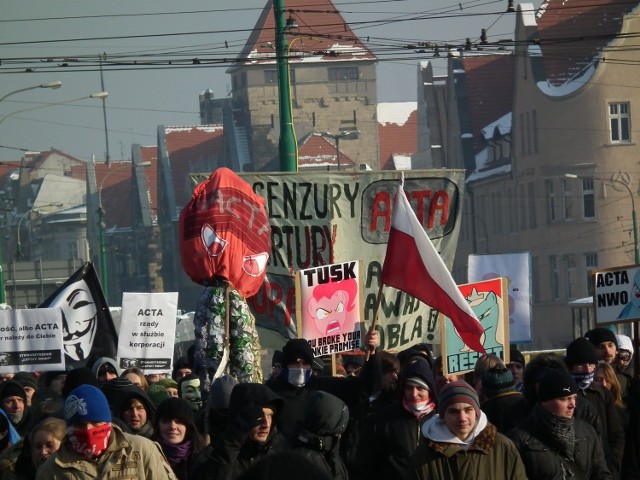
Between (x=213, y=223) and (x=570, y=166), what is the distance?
48307 millimetres

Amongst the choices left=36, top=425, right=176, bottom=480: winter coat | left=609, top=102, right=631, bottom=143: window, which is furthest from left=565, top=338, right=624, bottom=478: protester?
left=609, top=102, right=631, bottom=143: window

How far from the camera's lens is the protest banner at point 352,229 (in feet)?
52.2

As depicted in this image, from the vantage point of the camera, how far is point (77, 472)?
21.0 feet

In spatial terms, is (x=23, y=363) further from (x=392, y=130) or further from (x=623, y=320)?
(x=392, y=130)

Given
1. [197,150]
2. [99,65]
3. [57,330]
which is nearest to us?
[57,330]

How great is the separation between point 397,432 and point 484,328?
5.40 m

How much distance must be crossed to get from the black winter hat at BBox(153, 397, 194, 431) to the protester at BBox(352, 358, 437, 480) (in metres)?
0.91

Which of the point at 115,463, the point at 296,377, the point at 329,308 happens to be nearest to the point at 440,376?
the point at 329,308

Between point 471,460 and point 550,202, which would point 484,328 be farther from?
point 550,202

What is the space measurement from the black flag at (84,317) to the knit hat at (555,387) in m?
9.87

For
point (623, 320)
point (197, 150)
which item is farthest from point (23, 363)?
point (197, 150)

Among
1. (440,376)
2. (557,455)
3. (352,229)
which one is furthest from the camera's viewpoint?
(352,229)

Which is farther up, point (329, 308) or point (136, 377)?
point (329, 308)

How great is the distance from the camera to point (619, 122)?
57.4 metres
